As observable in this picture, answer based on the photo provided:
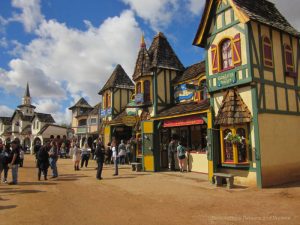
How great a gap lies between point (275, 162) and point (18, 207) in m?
9.16

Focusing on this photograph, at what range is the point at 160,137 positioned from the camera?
1683 cm

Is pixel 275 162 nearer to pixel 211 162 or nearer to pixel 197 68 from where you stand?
pixel 211 162

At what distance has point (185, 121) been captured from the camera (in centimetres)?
1441

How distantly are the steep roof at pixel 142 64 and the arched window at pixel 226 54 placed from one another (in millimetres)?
6125

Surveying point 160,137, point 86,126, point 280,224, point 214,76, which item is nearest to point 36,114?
point 86,126

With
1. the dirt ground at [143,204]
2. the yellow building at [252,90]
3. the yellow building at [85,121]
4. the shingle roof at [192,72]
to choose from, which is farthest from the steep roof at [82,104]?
the yellow building at [252,90]

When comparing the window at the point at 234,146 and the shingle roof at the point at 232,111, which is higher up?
the shingle roof at the point at 232,111

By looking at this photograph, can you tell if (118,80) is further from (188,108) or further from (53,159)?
(53,159)

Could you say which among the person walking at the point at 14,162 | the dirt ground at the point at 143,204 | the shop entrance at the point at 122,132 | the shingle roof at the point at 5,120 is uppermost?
the shingle roof at the point at 5,120

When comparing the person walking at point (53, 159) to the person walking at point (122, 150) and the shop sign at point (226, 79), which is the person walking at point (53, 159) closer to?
the person walking at point (122, 150)

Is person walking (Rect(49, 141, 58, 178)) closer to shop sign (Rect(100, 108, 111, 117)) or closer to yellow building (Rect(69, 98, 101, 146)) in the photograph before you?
shop sign (Rect(100, 108, 111, 117))

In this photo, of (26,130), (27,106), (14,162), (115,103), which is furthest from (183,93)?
(27,106)

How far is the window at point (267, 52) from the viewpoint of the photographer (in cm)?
1133

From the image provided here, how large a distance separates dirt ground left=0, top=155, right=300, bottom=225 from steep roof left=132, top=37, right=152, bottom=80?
8488mm
